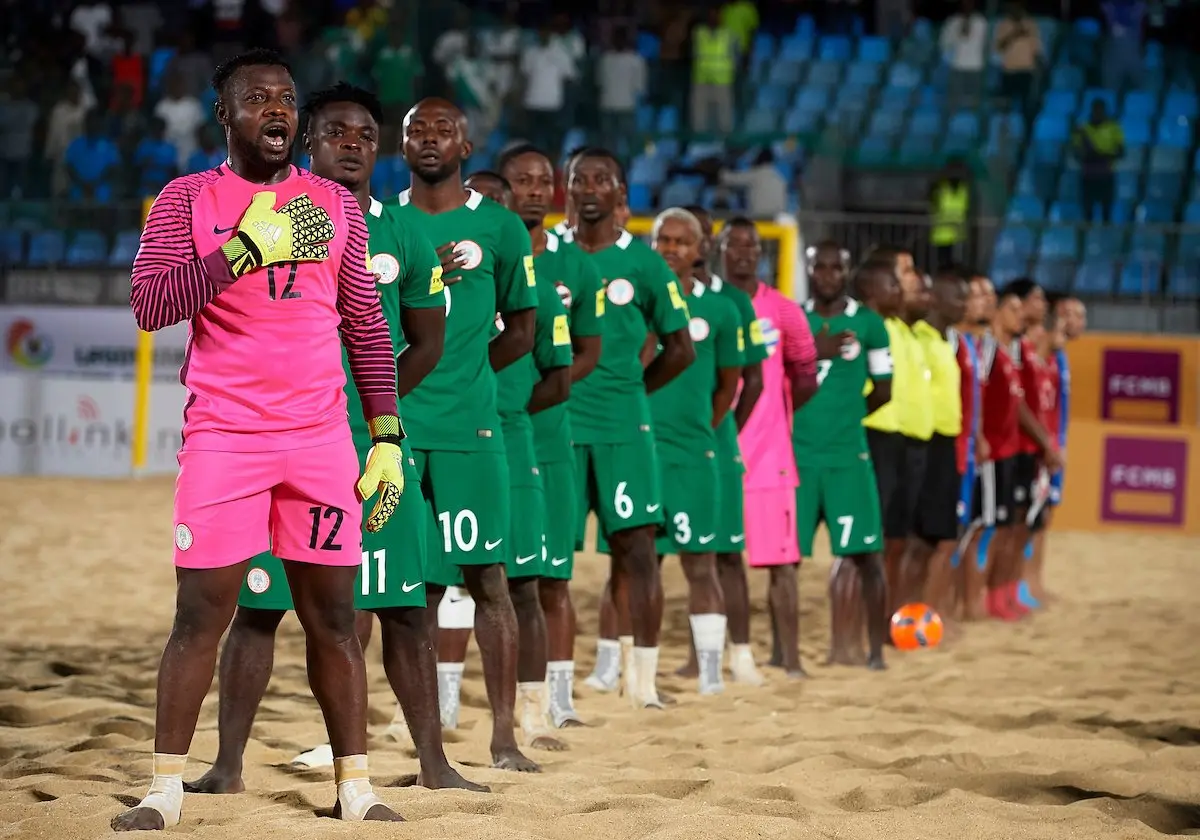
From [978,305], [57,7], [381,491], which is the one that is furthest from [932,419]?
[57,7]

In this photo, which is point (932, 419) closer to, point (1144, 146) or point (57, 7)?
point (1144, 146)

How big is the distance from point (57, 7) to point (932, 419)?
17815 millimetres

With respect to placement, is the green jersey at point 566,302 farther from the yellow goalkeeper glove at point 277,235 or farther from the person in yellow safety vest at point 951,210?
the person in yellow safety vest at point 951,210

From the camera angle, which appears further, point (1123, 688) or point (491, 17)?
point (491, 17)

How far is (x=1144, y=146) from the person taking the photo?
21625 millimetres

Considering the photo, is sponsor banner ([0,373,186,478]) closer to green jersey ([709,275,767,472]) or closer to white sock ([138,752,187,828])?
green jersey ([709,275,767,472])

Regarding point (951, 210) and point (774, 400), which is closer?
point (774, 400)

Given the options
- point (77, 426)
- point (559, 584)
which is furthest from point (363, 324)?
point (77, 426)

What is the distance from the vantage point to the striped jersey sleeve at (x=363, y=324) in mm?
4977

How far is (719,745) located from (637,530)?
4.39 feet

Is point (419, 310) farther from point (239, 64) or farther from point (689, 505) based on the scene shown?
point (689, 505)

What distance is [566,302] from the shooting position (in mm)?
7426

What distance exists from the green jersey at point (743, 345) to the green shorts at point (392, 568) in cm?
355

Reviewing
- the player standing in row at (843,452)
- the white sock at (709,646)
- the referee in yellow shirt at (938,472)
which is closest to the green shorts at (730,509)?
the white sock at (709,646)
